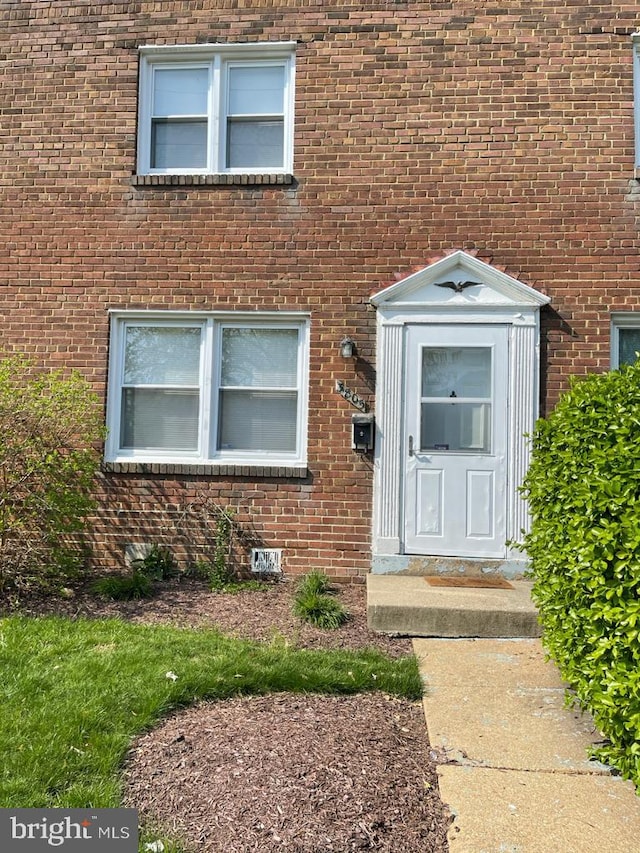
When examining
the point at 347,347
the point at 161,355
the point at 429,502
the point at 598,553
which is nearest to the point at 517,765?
the point at 598,553

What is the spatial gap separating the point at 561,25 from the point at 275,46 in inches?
120

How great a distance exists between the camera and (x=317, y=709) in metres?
3.35

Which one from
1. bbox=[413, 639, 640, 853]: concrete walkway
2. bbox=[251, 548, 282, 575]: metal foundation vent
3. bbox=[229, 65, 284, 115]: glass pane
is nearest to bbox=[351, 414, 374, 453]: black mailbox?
bbox=[251, 548, 282, 575]: metal foundation vent

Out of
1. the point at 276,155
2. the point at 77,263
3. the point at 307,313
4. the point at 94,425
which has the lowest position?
the point at 94,425

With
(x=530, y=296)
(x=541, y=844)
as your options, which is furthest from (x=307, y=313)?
(x=541, y=844)

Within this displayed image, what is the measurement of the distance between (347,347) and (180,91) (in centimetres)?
361

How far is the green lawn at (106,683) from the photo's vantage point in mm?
2615

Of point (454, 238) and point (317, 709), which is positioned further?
point (454, 238)

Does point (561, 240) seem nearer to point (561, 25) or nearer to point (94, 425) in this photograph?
point (561, 25)

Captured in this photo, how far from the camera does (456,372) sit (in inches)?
245

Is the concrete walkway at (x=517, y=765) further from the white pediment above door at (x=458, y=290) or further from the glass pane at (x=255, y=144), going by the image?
the glass pane at (x=255, y=144)

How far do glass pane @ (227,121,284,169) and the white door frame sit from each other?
82.1 inches

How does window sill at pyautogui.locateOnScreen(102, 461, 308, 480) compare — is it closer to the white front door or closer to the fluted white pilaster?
the fluted white pilaster

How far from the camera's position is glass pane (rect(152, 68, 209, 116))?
22.4 feet
